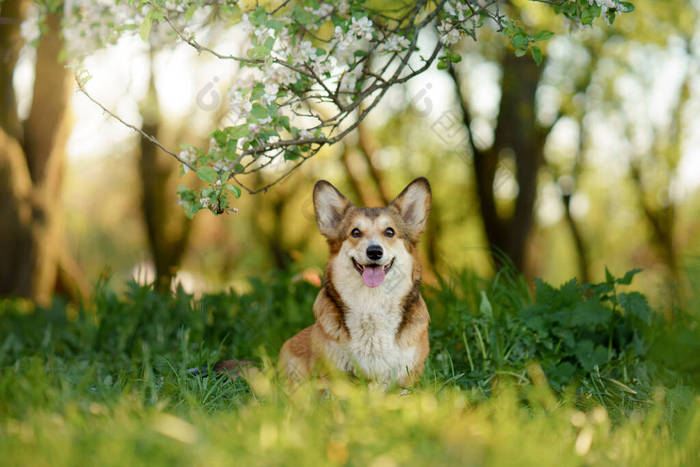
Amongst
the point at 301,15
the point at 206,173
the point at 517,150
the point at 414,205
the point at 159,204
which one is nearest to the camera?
the point at 206,173

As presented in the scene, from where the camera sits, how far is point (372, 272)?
393 centimetres

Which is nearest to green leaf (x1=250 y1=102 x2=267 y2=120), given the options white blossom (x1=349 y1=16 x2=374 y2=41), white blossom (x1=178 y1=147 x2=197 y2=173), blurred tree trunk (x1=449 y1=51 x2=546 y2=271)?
white blossom (x1=178 y1=147 x2=197 y2=173)

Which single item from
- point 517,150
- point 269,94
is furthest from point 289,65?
point 517,150

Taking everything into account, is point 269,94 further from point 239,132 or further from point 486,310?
point 486,310

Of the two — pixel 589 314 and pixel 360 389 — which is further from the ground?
pixel 589 314

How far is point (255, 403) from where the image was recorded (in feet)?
10.5

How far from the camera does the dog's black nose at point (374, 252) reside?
3875mm

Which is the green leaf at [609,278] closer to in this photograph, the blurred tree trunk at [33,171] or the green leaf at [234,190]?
the green leaf at [234,190]

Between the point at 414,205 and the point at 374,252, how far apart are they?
66 centimetres

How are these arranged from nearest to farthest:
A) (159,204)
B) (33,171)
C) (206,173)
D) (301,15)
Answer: (206,173)
(301,15)
(33,171)
(159,204)

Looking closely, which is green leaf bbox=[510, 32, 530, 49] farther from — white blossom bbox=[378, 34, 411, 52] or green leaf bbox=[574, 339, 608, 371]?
green leaf bbox=[574, 339, 608, 371]

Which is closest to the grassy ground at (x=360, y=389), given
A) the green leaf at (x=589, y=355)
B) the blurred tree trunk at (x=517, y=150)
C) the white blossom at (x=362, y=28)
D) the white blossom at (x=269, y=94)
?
the green leaf at (x=589, y=355)

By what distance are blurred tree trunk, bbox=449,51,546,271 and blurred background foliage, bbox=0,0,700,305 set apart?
2 centimetres

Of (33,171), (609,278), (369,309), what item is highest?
(33,171)
